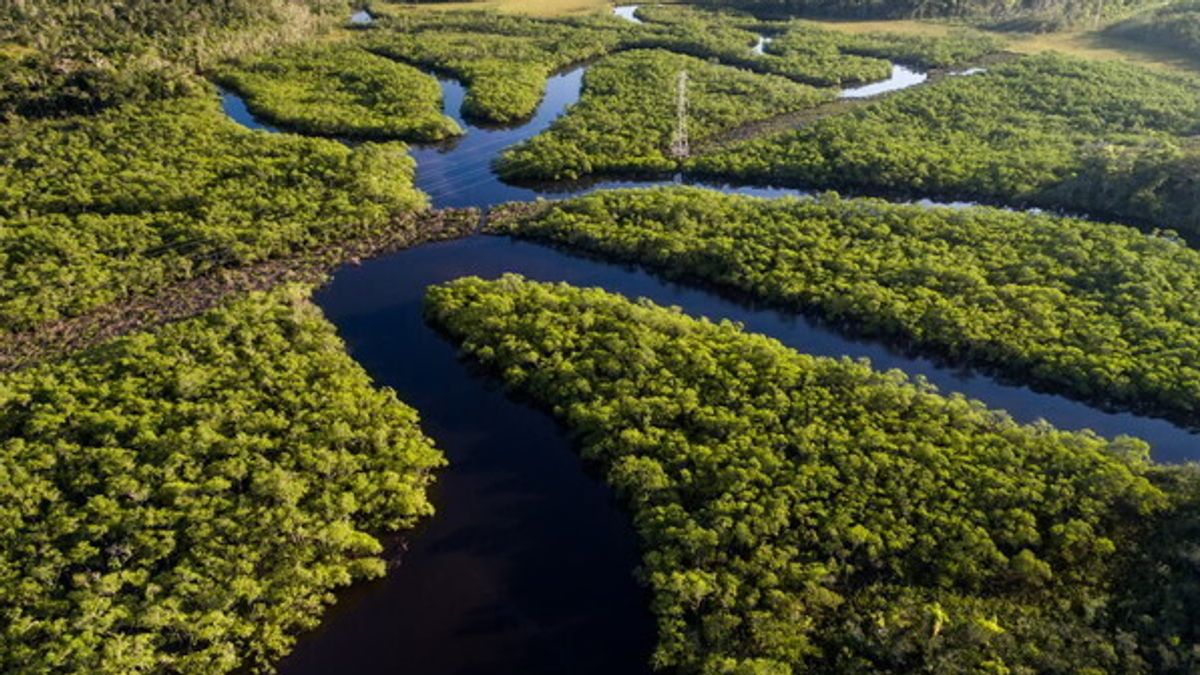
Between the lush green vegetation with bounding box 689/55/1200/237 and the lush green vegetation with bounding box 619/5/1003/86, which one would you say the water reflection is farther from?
the lush green vegetation with bounding box 689/55/1200/237

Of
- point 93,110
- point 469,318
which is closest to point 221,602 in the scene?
point 469,318

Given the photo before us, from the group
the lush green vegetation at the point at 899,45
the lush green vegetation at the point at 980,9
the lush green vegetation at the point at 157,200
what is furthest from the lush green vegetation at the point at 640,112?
the lush green vegetation at the point at 980,9

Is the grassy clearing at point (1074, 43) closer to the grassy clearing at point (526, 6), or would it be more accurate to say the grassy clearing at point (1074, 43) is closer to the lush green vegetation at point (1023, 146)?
the lush green vegetation at point (1023, 146)

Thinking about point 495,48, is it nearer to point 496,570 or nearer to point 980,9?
point 980,9

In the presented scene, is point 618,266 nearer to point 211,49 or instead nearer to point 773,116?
point 773,116

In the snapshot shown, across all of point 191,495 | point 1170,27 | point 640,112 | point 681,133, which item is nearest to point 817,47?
point 640,112
